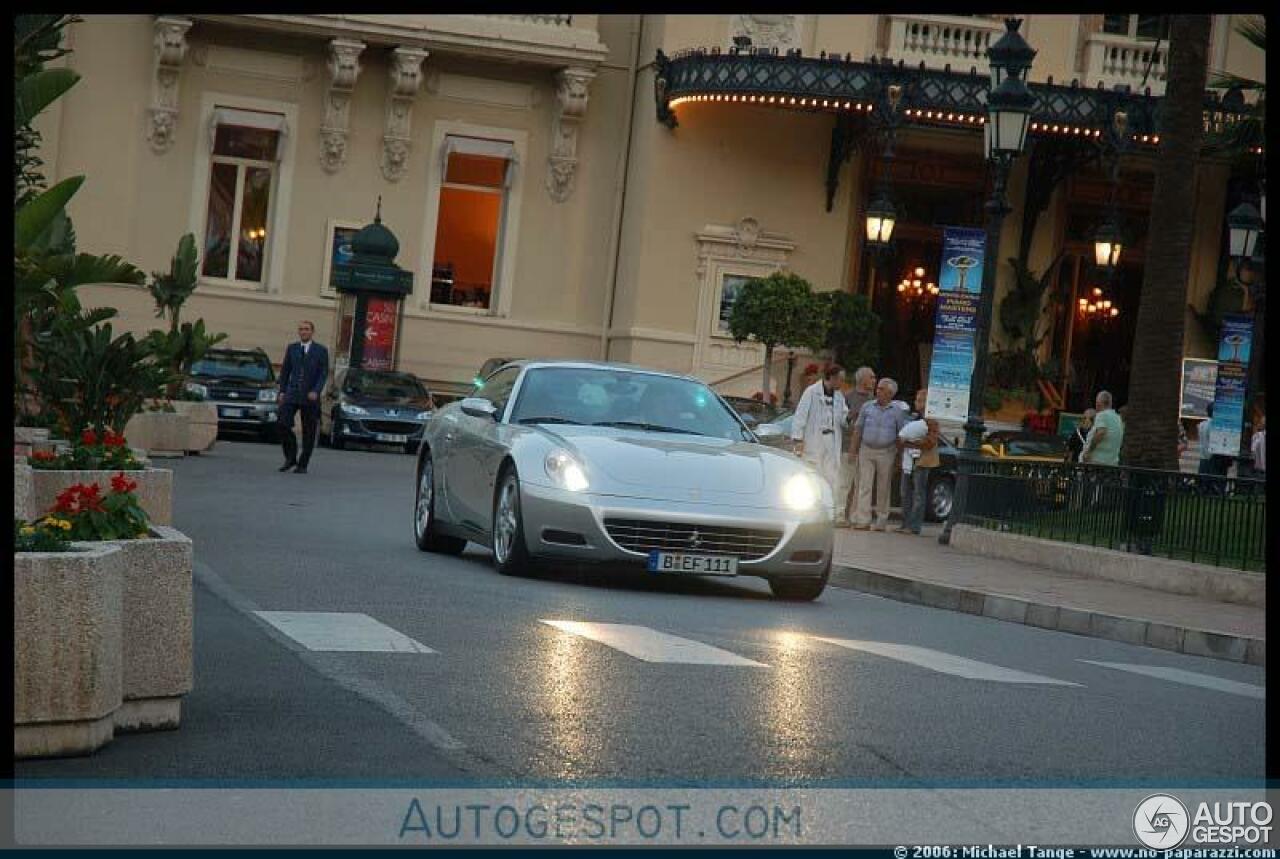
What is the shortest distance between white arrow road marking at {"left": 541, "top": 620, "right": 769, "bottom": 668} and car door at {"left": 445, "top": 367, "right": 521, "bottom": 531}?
154 inches

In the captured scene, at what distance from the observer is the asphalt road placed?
7590 millimetres

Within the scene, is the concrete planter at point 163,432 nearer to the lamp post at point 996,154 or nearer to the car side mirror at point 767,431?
the lamp post at point 996,154

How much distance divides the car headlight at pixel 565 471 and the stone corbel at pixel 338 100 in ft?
96.9

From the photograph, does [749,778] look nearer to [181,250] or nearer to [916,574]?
[916,574]

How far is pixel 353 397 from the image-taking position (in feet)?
125

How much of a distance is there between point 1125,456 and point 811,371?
594cm

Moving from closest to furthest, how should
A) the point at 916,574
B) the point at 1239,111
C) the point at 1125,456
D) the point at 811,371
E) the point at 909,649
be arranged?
the point at 909,649, the point at 916,574, the point at 1125,456, the point at 811,371, the point at 1239,111

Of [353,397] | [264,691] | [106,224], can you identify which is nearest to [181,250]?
[353,397]

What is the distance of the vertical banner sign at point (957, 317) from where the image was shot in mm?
22922

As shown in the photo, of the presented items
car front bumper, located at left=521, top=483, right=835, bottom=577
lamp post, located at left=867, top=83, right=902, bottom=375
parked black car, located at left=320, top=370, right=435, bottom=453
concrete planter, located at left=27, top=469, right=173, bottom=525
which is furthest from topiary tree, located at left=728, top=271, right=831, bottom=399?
concrete planter, located at left=27, top=469, right=173, bottom=525

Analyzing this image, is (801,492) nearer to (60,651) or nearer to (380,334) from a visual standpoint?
(60,651)

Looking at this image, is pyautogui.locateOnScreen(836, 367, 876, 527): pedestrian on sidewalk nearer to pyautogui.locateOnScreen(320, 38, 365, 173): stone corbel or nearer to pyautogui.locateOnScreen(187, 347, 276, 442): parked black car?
pyautogui.locateOnScreen(187, 347, 276, 442): parked black car

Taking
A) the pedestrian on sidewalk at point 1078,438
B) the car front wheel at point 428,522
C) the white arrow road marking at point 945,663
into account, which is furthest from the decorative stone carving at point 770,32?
the white arrow road marking at point 945,663

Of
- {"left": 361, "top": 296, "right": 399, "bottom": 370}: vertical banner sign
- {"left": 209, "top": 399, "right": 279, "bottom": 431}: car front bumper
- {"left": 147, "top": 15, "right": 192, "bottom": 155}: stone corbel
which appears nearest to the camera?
{"left": 209, "top": 399, "right": 279, "bottom": 431}: car front bumper
